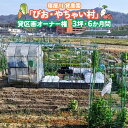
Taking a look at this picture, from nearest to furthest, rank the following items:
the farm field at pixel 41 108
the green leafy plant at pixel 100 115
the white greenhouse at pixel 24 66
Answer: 1. the green leafy plant at pixel 100 115
2. the farm field at pixel 41 108
3. the white greenhouse at pixel 24 66

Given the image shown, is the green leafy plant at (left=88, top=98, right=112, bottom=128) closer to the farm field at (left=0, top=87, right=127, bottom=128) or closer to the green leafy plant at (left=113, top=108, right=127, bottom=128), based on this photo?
the green leafy plant at (left=113, top=108, right=127, bottom=128)

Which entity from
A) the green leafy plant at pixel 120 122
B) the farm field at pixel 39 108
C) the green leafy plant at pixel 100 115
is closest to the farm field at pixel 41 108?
the farm field at pixel 39 108

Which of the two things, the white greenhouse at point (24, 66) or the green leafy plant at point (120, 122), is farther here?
the white greenhouse at point (24, 66)

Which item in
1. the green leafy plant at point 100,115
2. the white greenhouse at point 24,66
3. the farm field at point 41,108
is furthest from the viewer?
the white greenhouse at point 24,66

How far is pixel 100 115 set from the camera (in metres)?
8.90

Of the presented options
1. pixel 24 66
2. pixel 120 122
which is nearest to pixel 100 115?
pixel 120 122

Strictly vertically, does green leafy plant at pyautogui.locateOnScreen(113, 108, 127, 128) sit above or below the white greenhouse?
below

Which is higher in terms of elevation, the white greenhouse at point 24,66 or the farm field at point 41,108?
the white greenhouse at point 24,66

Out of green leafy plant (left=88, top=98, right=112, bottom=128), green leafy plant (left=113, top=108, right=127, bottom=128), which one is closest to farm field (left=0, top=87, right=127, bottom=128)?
green leafy plant (left=88, top=98, right=112, bottom=128)

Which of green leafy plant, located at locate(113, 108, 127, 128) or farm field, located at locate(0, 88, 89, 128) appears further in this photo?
farm field, located at locate(0, 88, 89, 128)

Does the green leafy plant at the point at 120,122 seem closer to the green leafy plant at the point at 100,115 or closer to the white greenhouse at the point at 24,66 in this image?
the green leafy plant at the point at 100,115

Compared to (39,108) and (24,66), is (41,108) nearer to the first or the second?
(39,108)

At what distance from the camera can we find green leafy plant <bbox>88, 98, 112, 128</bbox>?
888cm

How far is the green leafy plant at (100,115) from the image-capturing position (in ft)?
29.1
